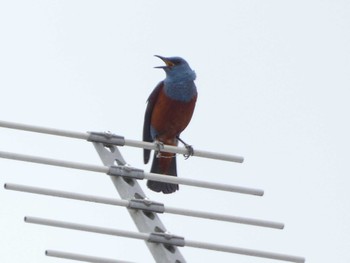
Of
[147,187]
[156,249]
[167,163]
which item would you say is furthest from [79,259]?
[167,163]

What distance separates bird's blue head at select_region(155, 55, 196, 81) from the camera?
33.6 feet

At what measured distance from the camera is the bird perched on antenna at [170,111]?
9992 mm

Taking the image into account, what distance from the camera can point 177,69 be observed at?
10328 millimetres

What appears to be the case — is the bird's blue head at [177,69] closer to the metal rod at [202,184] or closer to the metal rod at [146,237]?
the metal rod at [202,184]

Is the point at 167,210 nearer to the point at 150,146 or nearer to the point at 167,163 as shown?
the point at 150,146

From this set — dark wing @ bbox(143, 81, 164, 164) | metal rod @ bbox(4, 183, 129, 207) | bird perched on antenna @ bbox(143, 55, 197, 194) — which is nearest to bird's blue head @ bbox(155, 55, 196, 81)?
bird perched on antenna @ bbox(143, 55, 197, 194)

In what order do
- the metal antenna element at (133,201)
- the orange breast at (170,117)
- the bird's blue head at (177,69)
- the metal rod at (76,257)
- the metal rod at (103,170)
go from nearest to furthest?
1. the metal rod at (76,257)
2. the metal antenna element at (133,201)
3. the metal rod at (103,170)
4. the orange breast at (170,117)
5. the bird's blue head at (177,69)

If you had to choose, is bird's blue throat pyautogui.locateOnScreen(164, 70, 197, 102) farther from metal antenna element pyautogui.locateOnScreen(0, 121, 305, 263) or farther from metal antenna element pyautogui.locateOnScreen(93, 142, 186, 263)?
metal antenna element pyautogui.locateOnScreen(93, 142, 186, 263)

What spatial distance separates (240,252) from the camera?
5848 mm

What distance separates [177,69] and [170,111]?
1.53ft

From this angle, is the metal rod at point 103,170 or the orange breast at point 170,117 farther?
the orange breast at point 170,117

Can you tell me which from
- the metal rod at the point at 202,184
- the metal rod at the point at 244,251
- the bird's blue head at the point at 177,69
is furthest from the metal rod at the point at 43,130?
the bird's blue head at the point at 177,69

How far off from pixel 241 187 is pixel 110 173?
27.4 inches

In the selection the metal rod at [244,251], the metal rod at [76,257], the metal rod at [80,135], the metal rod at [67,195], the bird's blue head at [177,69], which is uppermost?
the bird's blue head at [177,69]
